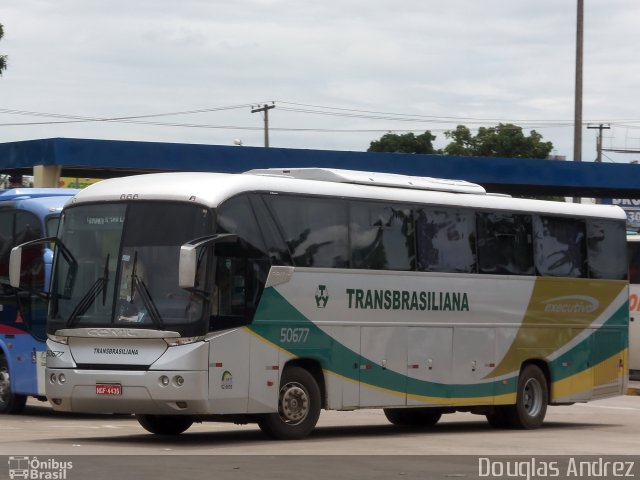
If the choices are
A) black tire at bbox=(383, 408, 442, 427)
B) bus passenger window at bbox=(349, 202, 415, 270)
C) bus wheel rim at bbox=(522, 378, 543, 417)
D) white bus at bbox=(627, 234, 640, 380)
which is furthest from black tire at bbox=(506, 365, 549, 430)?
white bus at bbox=(627, 234, 640, 380)

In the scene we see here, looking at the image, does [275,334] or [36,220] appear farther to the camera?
[36,220]

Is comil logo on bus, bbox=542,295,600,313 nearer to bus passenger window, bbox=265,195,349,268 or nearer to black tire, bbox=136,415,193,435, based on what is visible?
bus passenger window, bbox=265,195,349,268

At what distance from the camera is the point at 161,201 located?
666 inches

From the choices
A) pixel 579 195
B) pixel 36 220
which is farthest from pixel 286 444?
pixel 579 195

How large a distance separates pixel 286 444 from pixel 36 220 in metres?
6.93

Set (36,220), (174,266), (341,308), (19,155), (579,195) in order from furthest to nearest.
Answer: (579,195) < (19,155) < (36,220) < (341,308) < (174,266)

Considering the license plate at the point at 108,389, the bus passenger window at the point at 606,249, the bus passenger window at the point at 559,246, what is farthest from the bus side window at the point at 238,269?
the bus passenger window at the point at 606,249

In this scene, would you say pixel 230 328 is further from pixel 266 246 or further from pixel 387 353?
pixel 387 353

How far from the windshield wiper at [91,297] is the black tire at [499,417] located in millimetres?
7184

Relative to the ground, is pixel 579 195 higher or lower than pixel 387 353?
higher

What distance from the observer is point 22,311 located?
2192 centimetres

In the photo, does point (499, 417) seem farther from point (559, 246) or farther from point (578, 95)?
point (578, 95)

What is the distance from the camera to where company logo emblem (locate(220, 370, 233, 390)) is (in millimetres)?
16609

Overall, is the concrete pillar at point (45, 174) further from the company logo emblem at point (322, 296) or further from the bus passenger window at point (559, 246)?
the company logo emblem at point (322, 296)
